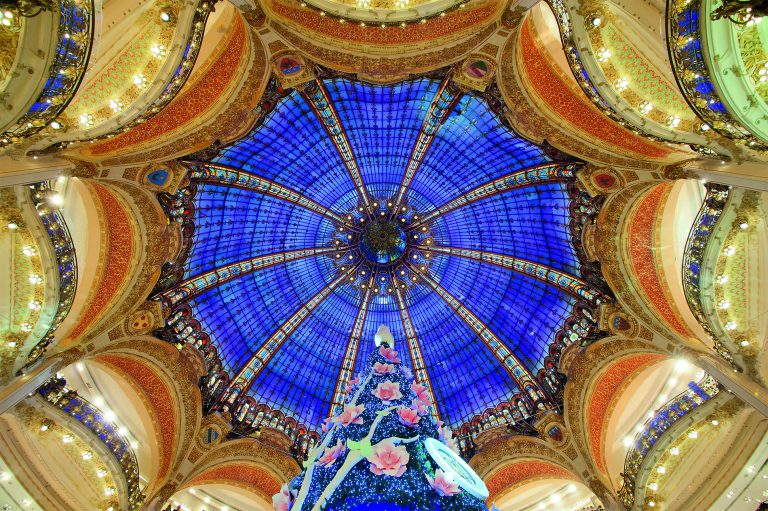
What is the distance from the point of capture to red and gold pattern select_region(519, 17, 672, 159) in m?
12.9

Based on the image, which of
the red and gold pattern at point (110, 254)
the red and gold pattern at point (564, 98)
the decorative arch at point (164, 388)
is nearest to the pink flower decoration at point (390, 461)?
the red and gold pattern at point (564, 98)

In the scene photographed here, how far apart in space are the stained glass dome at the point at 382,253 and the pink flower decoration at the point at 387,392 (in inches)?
480

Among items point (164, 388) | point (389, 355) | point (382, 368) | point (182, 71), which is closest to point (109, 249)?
point (164, 388)

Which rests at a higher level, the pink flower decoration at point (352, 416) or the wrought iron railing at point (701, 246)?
the wrought iron railing at point (701, 246)

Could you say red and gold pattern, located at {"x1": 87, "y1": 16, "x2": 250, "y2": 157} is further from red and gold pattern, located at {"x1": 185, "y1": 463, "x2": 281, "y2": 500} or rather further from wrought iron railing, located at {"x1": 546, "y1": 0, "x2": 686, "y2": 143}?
red and gold pattern, located at {"x1": 185, "y1": 463, "x2": 281, "y2": 500}

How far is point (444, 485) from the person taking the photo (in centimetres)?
563

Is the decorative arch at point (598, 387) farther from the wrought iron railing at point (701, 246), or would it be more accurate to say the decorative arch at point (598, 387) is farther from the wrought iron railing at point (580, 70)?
the wrought iron railing at point (580, 70)

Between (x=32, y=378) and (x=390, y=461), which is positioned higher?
(x=32, y=378)

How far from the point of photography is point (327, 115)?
18.6m

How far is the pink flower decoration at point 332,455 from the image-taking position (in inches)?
256

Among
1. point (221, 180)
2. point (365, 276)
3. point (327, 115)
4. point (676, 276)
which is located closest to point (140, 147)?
point (221, 180)

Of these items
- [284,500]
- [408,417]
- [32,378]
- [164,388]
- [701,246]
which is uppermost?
[164,388]

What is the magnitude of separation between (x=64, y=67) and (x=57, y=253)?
585cm

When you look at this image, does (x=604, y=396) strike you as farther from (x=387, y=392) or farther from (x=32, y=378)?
(x=32, y=378)
